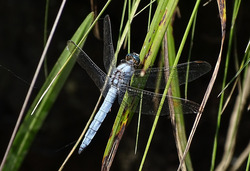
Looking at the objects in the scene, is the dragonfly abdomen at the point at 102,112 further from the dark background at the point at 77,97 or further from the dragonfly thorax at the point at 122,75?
the dark background at the point at 77,97

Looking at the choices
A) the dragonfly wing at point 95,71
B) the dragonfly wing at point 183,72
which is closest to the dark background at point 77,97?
the dragonfly wing at point 95,71

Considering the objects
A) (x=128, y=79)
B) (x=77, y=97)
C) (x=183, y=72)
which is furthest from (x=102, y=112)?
(x=77, y=97)

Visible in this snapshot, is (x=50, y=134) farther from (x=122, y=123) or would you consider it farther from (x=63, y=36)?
(x=122, y=123)

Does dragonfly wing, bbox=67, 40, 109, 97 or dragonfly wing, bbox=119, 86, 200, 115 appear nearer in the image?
dragonfly wing, bbox=119, 86, 200, 115

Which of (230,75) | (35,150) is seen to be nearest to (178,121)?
(230,75)

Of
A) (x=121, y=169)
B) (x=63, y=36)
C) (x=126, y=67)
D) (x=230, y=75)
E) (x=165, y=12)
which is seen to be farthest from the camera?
(x=121, y=169)

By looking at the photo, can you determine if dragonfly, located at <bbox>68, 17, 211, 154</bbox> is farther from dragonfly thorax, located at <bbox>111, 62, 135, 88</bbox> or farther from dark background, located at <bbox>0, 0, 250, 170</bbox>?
dark background, located at <bbox>0, 0, 250, 170</bbox>

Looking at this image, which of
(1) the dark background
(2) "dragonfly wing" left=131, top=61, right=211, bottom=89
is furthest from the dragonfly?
(1) the dark background
